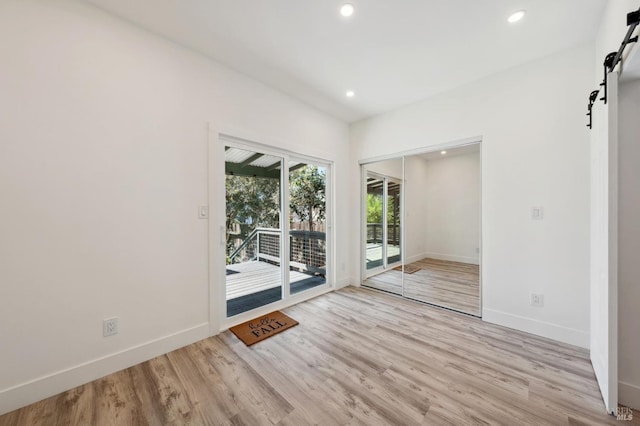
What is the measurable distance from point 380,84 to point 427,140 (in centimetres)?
98

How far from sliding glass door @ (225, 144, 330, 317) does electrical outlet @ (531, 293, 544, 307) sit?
2544 millimetres

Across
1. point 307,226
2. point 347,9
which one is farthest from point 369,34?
point 307,226

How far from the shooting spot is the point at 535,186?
246 centimetres

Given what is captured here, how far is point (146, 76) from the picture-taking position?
6.89ft

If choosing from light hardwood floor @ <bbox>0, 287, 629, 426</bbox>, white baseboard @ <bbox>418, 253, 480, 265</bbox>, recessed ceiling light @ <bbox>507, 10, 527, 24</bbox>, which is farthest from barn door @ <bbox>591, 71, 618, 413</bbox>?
white baseboard @ <bbox>418, 253, 480, 265</bbox>

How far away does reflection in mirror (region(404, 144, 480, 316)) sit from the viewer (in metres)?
3.49

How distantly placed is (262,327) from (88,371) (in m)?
1.39

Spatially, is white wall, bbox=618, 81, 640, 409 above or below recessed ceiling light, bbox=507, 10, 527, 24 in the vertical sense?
below

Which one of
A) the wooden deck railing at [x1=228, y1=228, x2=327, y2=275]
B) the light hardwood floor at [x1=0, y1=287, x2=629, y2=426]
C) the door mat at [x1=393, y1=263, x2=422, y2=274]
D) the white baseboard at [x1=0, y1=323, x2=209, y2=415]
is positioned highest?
the wooden deck railing at [x1=228, y1=228, x2=327, y2=275]

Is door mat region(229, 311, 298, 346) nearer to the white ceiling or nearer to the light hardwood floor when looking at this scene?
the light hardwood floor

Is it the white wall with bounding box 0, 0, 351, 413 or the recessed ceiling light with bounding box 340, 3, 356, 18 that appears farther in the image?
the recessed ceiling light with bounding box 340, 3, 356, 18

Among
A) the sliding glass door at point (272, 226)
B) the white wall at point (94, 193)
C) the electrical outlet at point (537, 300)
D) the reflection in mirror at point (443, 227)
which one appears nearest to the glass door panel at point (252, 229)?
the sliding glass door at point (272, 226)

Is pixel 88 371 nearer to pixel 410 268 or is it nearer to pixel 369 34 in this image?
pixel 369 34

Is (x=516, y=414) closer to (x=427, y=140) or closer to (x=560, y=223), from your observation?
(x=560, y=223)
